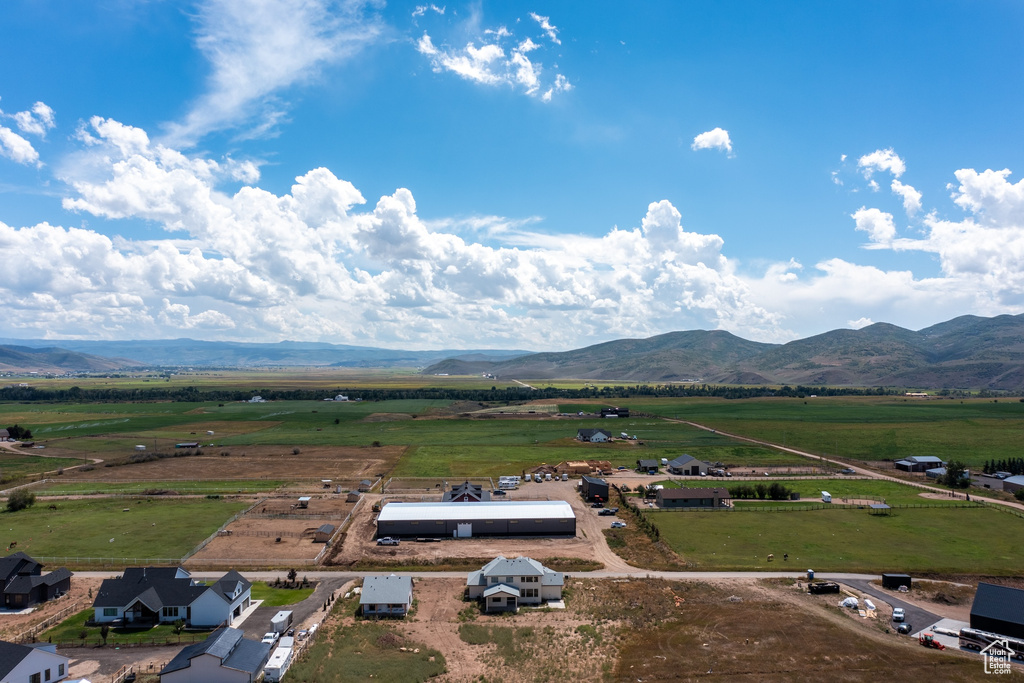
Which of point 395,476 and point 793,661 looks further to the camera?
point 395,476

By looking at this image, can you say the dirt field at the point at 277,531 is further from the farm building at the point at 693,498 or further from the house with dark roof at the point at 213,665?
the farm building at the point at 693,498

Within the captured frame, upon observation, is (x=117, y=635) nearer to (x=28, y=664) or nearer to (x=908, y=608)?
(x=28, y=664)

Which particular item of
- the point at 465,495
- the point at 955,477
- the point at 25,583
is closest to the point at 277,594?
the point at 25,583

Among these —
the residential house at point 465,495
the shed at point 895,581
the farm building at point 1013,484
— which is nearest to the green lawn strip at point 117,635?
the residential house at point 465,495

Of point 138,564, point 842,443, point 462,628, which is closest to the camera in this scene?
point 462,628

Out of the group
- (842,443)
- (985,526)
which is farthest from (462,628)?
(842,443)

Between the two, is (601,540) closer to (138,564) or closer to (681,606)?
(681,606)

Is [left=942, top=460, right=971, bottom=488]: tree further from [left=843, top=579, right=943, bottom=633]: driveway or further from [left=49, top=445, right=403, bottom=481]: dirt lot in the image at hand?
[left=49, top=445, right=403, bottom=481]: dirt lot
